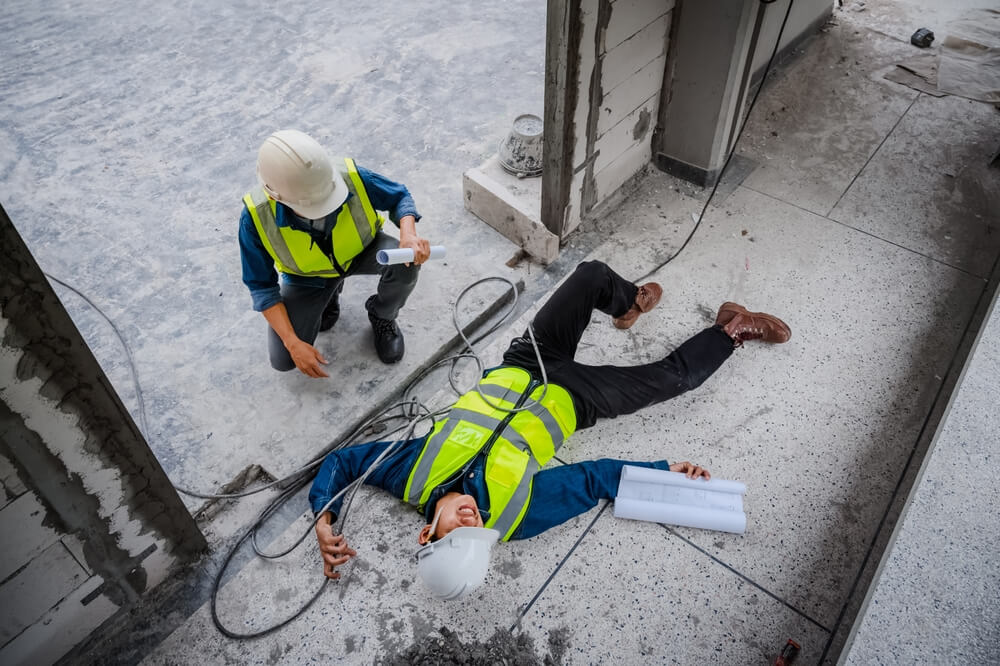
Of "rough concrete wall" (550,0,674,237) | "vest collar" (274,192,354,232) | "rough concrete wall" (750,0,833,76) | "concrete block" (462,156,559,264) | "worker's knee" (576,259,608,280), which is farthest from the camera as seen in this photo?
"rough concrete wall" (750,0,833,76)

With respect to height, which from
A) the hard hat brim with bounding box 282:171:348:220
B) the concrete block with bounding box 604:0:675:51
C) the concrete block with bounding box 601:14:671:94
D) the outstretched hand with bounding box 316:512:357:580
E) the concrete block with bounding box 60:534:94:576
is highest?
the concrete block with bounding box 604:0:675:51

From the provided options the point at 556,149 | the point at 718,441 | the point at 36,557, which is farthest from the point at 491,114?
the point at 36,557

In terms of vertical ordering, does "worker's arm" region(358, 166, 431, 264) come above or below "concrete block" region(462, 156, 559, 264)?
above

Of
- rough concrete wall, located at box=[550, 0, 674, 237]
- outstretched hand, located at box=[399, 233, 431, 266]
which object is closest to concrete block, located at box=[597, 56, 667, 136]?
rough concrete wall, located at box=[550, 0, 674, 237]

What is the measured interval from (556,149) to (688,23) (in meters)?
0.96

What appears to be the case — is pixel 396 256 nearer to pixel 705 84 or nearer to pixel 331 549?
pixel 331 549

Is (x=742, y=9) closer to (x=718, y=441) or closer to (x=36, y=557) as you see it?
(x=718, y=441)

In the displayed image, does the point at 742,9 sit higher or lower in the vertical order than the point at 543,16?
higher

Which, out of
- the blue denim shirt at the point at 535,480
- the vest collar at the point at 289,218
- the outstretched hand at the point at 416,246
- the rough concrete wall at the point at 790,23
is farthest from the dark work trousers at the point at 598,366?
the rough concrete wall at the point at 790,23

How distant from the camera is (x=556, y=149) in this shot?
9.83ft

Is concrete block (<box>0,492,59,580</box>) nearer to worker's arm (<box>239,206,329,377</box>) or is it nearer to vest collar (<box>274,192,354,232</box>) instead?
worker's arm (<box>239,206,329,377</box>)

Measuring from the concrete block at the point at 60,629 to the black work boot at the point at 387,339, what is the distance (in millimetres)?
1305

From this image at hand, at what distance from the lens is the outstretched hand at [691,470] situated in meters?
2.39

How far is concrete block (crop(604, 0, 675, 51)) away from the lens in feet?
9.22
